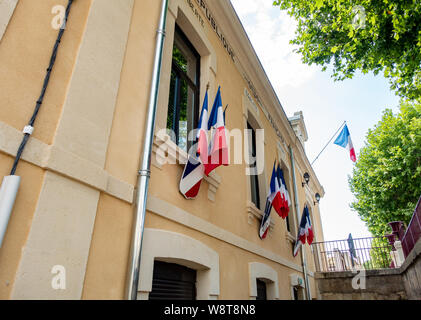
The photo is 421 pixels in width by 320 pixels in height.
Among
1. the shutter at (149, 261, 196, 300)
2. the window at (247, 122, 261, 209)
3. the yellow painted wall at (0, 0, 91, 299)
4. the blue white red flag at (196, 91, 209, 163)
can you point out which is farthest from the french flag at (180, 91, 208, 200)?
the window at (247, 122, 261, 209)

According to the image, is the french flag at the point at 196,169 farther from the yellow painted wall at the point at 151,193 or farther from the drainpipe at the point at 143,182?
the drainpipe at the point at 143,182

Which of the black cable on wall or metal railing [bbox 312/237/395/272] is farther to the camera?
metal railing [bbox 312/237/395/272]

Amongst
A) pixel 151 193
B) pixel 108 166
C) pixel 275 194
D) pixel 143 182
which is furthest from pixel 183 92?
pixel 275 194

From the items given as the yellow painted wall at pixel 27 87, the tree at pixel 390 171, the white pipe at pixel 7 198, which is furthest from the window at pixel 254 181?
the tree at pixel 390 171

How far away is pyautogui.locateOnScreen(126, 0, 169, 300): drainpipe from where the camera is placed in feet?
8.52

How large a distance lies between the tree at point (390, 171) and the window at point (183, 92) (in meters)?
15.1

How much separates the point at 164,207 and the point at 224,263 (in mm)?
1658

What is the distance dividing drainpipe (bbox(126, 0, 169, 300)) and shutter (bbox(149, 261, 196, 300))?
2.02 ft

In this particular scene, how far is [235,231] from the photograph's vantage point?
5.02 meters

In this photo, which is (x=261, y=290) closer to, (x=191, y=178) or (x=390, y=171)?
(x=191, y=178)

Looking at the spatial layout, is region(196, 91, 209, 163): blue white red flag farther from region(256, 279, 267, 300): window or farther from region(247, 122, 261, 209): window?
region(256, 279, 267, 300): window

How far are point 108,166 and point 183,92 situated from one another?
8.92 ft

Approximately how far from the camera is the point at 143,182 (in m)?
2.98
